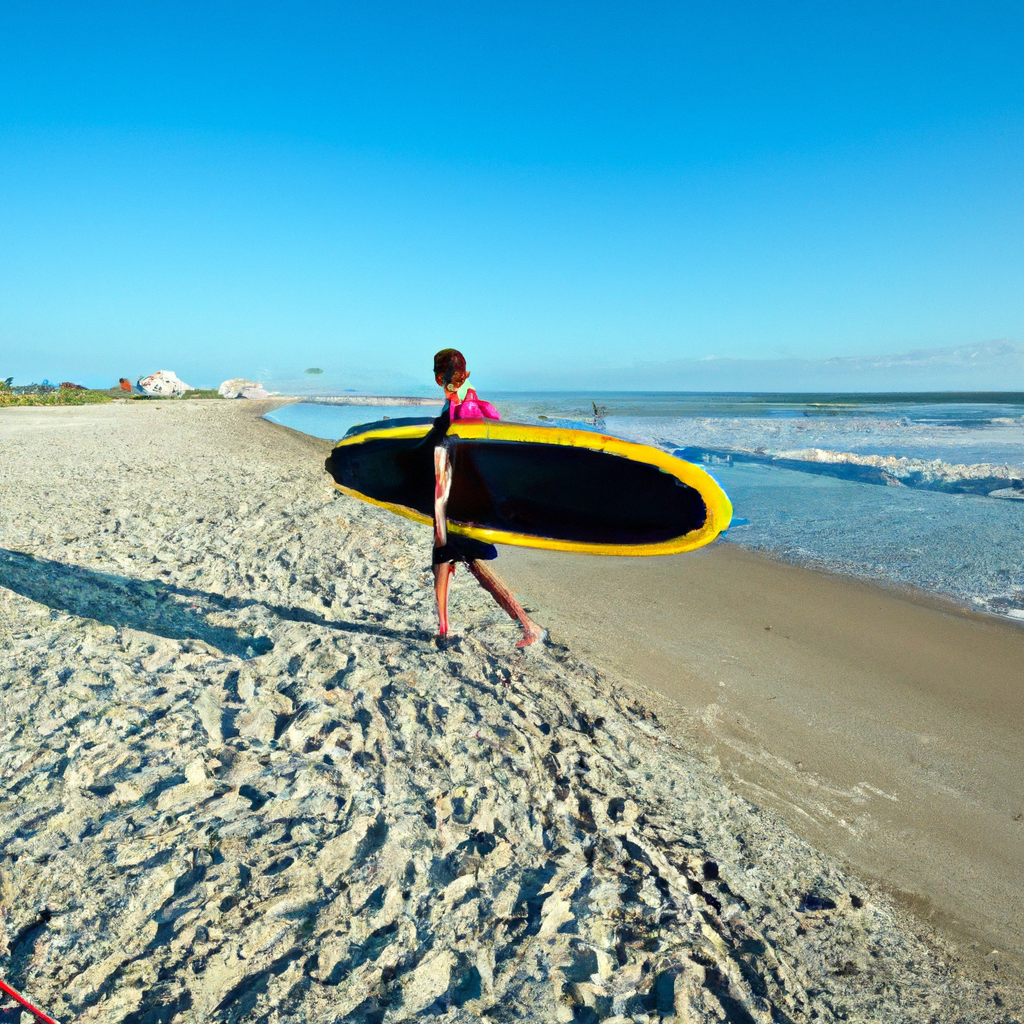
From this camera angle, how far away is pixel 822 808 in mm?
2914

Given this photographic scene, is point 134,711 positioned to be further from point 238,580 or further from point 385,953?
point 238,580

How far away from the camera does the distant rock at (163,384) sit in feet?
106

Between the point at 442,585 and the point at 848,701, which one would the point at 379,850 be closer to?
the point at 442,585

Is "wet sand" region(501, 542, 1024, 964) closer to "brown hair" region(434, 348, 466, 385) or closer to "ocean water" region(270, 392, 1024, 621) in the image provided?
"ocean water" region(270, 392, 1024, 621)

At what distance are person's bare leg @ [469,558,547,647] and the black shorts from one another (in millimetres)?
53

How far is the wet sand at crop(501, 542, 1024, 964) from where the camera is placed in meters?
2.67

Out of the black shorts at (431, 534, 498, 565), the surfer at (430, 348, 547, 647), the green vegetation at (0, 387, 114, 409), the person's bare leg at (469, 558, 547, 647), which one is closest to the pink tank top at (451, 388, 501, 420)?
the surfer at (430, 348, 547, 647)

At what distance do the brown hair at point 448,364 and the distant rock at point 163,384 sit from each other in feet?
108

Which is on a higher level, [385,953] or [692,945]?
[385,953]

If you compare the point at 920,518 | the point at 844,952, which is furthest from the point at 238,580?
the point at 920,518

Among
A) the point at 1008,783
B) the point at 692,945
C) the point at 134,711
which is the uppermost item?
the point at 134,711

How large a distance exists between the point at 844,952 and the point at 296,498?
22.4ft

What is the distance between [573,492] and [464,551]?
70 centimetres

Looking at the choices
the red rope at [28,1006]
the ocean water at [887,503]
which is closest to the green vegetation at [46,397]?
the ocean water at [887,503]
